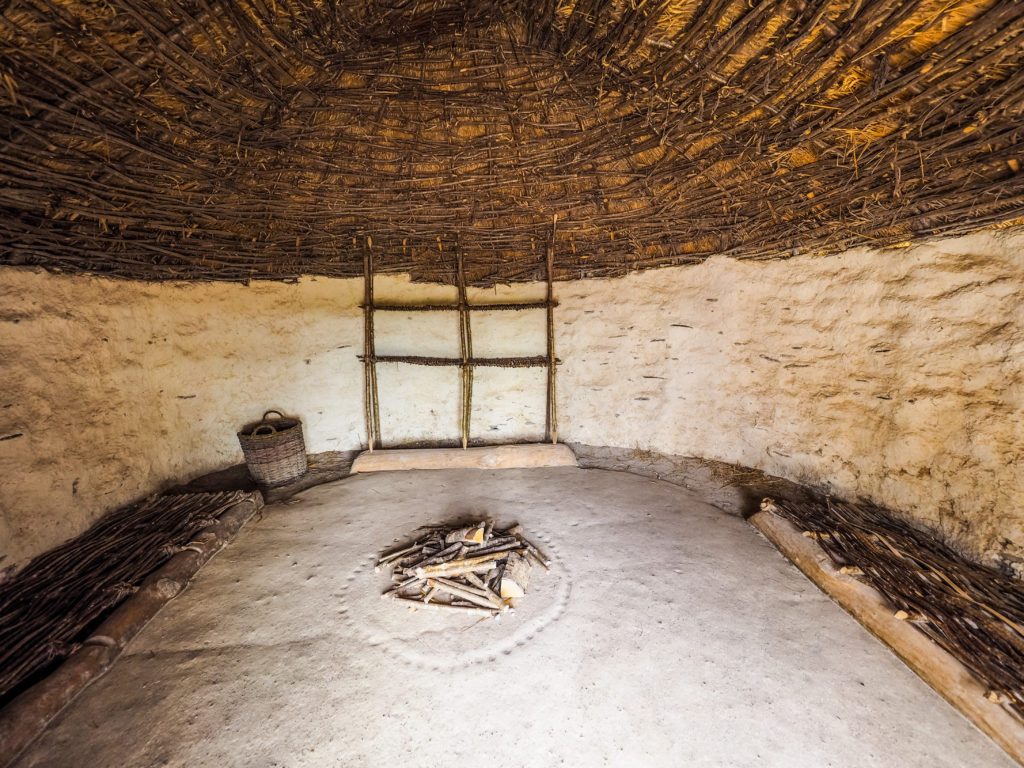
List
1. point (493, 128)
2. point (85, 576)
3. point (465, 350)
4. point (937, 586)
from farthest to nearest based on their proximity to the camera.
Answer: point (465, 350), point (493, 128), point (85, 576), point (937, 586)


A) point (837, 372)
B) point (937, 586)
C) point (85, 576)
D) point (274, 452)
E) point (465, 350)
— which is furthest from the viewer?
point (465, 350)

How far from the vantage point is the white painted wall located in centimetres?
245

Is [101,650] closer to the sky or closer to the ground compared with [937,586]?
closer to the ground

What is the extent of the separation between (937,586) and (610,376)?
9.01 ft

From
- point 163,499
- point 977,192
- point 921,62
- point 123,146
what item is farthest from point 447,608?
point 977,192

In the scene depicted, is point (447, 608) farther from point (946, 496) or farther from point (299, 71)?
point (299, 71)

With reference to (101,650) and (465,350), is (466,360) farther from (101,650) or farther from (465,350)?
(101,650)

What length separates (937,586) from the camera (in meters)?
2.11

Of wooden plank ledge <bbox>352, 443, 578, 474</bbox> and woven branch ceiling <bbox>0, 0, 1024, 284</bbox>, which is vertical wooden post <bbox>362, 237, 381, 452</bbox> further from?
wooden plank ledge <bbox>352, 443, 578, 474</bbox>

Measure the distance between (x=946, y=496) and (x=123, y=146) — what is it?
208 inches

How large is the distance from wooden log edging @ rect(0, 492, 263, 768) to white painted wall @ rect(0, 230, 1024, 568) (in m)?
0.88

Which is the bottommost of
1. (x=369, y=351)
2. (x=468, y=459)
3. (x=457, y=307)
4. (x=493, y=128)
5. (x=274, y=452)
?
(x=468, y=459)

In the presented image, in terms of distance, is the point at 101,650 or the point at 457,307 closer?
the point at 101,650

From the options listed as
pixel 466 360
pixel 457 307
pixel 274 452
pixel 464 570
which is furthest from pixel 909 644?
pixel 274 452
